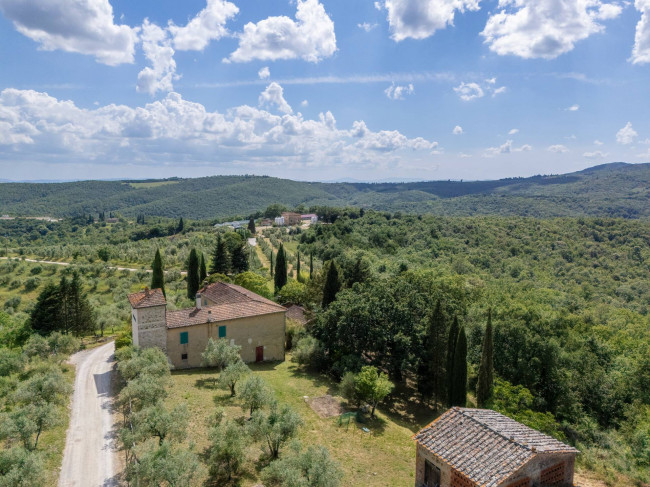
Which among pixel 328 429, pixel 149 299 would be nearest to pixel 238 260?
pixel 149 299

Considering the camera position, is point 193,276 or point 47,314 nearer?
point 47,314

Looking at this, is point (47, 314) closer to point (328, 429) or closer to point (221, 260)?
point (221, 260)

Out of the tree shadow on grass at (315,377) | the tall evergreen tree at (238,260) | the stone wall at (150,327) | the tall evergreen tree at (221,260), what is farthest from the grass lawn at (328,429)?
the tall evergreen tree at (238,260)

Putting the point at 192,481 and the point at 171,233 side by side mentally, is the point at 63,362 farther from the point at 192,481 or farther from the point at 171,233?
the point at 171,233

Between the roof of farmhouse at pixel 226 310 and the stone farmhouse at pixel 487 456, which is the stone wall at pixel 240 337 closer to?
the roof of farmhouse at pixel 226 310

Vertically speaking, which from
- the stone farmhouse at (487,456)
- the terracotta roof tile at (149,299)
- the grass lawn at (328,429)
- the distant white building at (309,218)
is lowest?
the grass lawn at (328,429)

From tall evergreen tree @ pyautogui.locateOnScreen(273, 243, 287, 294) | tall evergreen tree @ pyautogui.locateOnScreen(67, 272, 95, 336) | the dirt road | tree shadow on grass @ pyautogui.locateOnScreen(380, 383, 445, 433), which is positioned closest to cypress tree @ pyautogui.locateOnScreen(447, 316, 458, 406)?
tree shadow on grass @ pyautogui.locateOnScreen(380, 383, 445, 433)
